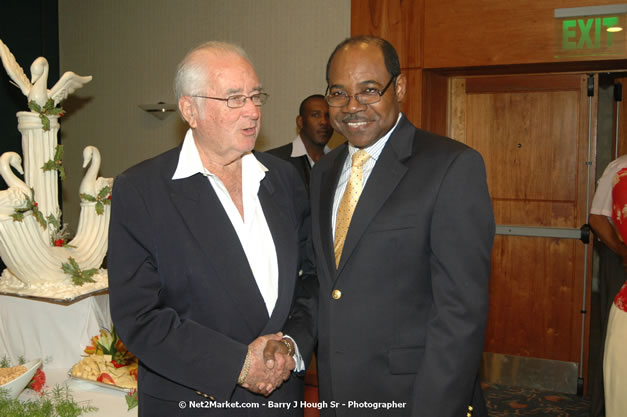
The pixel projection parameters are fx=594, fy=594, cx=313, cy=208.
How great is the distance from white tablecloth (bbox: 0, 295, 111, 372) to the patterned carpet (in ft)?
9.46

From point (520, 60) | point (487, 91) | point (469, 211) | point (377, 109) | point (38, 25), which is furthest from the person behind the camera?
point (38, 25)

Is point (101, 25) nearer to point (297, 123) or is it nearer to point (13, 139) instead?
point (13, 139)

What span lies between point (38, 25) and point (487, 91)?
4.43 m

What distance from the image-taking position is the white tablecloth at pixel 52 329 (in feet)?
9.55

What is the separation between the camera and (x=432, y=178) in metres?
1.72

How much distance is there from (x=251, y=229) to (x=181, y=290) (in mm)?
303

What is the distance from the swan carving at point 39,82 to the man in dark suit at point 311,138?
5.80 feet

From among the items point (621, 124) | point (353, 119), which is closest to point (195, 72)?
point (353, 119)

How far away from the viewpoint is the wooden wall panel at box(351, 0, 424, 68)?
183 inches

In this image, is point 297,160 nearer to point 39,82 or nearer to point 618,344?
point 39,82

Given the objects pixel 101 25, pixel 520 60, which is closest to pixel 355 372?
pixel 520 60

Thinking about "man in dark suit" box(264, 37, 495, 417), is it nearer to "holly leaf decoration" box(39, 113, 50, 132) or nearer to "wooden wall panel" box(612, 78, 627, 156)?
"holly leaf decoration" box(39, 113, 50, 132)

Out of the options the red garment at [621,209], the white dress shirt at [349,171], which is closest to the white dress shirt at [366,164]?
the white dress shirt at [349,171]

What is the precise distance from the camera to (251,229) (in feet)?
6.33
